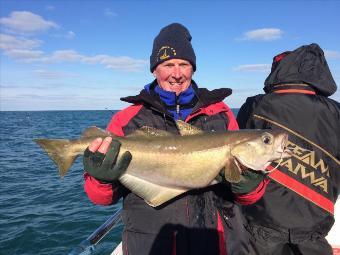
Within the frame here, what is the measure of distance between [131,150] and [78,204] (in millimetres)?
11499

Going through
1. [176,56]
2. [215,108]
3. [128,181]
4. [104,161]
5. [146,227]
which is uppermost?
[176,56]

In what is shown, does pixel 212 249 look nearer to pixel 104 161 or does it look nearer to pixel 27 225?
pixel 104 161

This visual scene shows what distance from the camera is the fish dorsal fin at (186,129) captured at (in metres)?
4.28

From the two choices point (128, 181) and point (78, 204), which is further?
point (78, 204)

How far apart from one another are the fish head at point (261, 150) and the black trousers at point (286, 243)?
1.53 meters

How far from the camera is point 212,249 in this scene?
4129 millimetres

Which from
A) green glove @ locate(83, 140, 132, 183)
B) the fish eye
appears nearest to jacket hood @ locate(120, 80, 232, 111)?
green glove @ locate(83, 140, 132, 183)

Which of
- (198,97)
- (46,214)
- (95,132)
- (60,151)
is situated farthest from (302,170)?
(46,214)

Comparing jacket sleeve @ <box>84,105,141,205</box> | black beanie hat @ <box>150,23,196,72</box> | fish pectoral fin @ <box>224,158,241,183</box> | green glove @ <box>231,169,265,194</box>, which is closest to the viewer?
fish pectoral fin @ <box>224,158,241,183</box>

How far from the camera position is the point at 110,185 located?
4391 mm

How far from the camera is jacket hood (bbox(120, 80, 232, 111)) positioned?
439 centimetres

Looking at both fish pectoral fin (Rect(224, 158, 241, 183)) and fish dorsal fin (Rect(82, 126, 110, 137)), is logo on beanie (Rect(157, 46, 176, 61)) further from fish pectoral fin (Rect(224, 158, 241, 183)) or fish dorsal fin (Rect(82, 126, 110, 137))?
fish pectoral fin (Rect(224, 158, 241, 183))

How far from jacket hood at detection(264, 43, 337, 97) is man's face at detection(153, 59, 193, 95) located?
5.24ft

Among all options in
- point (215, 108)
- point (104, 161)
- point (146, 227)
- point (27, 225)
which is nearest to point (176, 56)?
point (215, 108)
